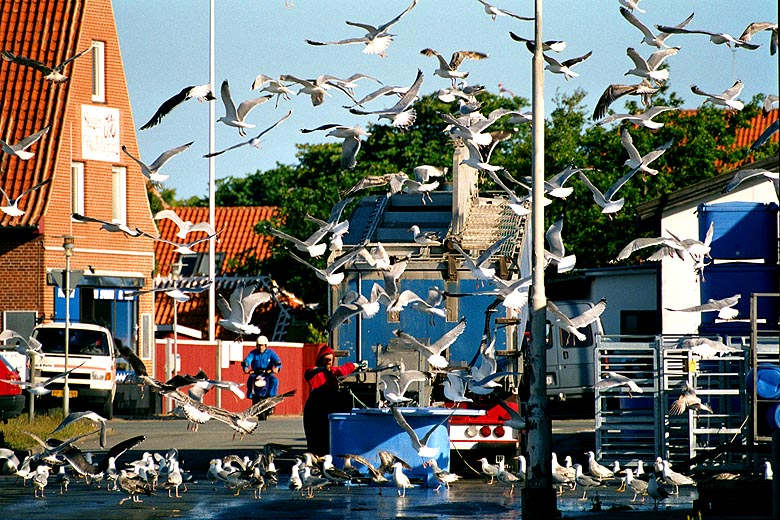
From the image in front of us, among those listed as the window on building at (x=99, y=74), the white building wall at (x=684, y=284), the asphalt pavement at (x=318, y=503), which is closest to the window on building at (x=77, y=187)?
the window on building at (x=99, y=74)

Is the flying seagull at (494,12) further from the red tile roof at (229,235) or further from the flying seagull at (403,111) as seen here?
the red tile roof at (229,235)

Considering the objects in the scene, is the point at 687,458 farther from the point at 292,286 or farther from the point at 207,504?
the point at 292,286

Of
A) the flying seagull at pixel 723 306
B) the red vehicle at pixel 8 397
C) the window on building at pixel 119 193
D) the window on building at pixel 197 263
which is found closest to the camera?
the flying seagull at pixel 723 306

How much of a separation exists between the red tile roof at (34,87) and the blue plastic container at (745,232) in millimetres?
22137

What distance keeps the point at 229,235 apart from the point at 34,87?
27989 mm

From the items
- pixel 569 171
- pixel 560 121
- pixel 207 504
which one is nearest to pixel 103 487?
Result: pixel 207 504

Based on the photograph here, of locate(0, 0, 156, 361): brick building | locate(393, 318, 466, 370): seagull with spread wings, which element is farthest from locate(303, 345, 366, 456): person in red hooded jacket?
locate(0, 0, 156, 361): brick building

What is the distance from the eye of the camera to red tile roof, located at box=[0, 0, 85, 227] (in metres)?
39.4

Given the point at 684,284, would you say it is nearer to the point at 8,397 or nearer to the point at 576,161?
the point at 8,397

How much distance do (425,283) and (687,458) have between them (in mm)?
4505

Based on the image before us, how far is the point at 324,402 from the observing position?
Result: 20094 mm

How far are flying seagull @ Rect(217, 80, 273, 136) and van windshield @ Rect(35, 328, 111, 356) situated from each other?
14.1 m

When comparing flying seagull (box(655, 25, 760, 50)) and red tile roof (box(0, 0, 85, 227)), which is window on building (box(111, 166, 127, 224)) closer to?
red tile roof (box(0, 0, 85, 227))

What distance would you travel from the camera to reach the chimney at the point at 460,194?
2280 cm
